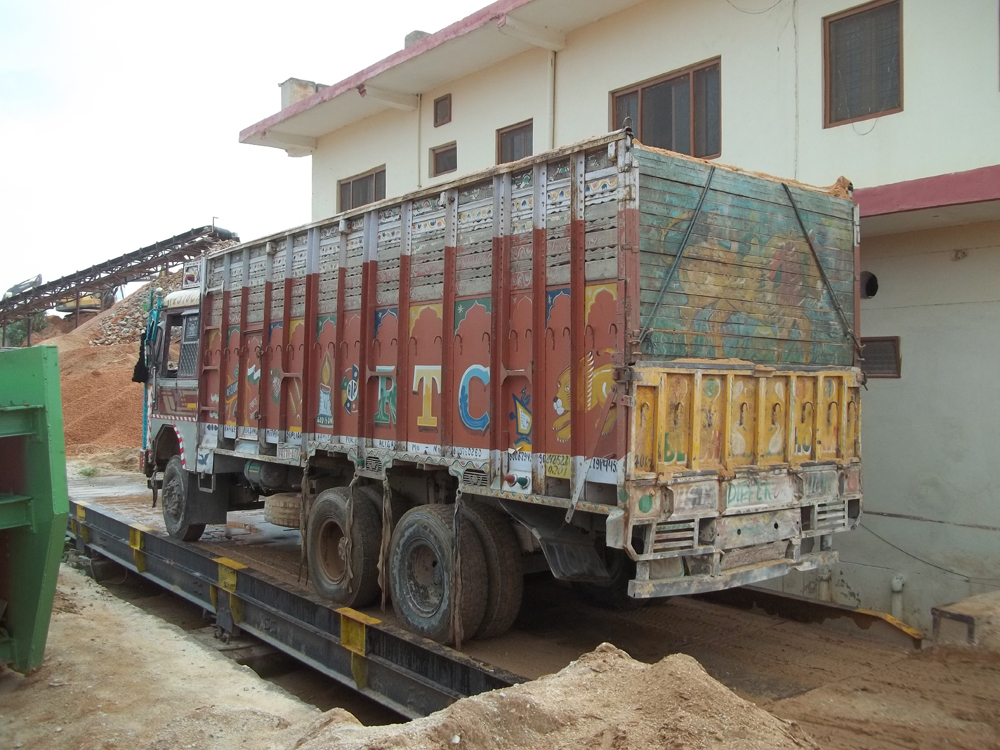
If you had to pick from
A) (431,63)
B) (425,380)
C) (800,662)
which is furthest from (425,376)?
(431,63)

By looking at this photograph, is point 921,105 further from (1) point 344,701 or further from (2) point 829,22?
(1) point 344,701

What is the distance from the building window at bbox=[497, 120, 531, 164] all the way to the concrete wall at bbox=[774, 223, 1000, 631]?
16.7ft

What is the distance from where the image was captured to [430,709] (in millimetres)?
5305

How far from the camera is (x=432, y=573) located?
246 inches

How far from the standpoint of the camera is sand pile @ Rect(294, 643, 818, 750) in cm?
319

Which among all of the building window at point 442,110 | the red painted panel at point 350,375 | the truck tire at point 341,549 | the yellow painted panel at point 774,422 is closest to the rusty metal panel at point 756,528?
the yellow painted panel at point 774,422

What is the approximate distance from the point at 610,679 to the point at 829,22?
23.4ft

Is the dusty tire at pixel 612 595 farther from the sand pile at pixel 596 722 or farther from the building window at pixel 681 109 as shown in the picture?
the building window at pixel 681 109

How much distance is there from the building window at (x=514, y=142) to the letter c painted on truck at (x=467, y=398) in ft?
20.7

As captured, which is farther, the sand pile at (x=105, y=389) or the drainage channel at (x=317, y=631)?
the sand pile at (x=105, y=389)

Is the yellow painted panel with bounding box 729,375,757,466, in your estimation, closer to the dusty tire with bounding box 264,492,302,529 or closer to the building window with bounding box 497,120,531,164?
the dusty tire with bounding box 264,492,302,529

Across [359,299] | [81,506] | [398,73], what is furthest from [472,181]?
[81,506]

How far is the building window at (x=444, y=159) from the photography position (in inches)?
510

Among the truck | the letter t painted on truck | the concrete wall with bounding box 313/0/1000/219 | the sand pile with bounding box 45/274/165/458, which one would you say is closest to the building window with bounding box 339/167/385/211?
the concrete wall with bounding box 313/0/1000/219
